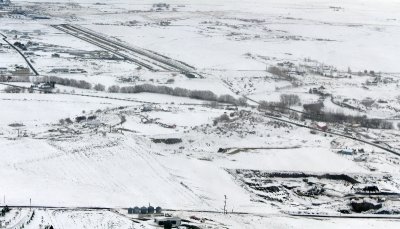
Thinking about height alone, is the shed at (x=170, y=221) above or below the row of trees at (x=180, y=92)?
above

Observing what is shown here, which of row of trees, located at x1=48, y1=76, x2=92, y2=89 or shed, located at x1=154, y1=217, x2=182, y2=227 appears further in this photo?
row of trees, located at x1=48, y1=76, x2=92, y2=89

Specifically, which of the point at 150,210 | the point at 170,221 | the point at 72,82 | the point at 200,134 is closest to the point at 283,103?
the point at 200,134

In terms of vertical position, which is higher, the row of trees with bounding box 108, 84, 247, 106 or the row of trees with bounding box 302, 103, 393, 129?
the row of trees with bounding box 302, 103, 393, 129

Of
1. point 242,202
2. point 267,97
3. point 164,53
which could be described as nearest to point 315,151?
point 242,202

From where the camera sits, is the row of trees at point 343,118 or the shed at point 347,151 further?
the row of trees at point 343,118

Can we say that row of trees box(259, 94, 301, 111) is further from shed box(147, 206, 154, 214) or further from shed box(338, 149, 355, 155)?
shed box(147, 206, 154, 214)

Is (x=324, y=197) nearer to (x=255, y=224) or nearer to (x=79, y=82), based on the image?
(x=255, y=224)

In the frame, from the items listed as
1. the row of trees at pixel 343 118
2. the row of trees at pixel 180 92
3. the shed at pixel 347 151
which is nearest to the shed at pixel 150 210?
the shed at pixel 347 151

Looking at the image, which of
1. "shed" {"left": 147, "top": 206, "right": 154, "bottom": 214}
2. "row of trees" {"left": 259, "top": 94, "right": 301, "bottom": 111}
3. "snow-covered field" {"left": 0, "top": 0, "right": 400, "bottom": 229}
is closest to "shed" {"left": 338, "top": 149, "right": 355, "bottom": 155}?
"snow-covered field" {"left": 0, "top": 0, "right": 400, "bottom": 229}

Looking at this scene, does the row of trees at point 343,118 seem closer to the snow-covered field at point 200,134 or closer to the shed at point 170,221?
the snow-covered field at point 200,134

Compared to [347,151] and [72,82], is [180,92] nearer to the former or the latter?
[72,82]
